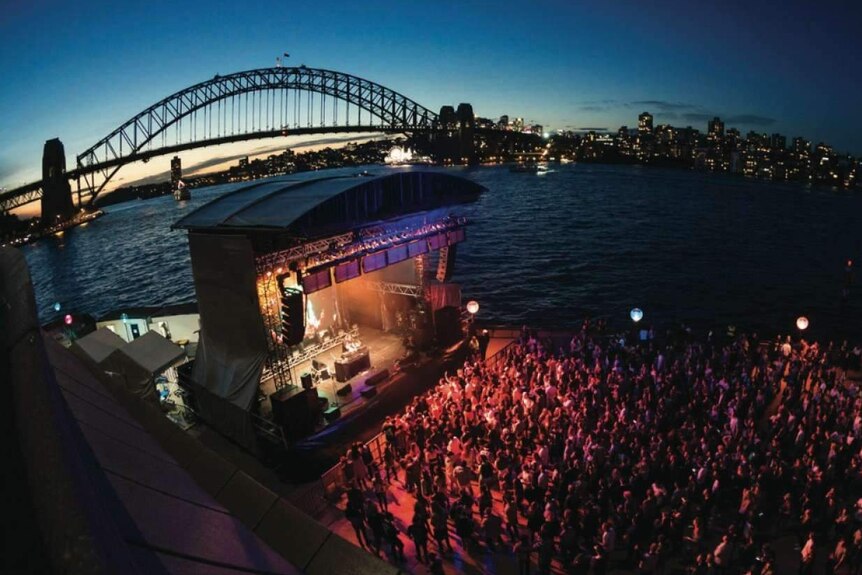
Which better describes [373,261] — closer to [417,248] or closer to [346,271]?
[346,271]

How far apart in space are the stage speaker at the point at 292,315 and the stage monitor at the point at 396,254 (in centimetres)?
437

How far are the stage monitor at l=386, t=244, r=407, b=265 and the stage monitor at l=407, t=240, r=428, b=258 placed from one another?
0.24 metres

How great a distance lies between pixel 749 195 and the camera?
10731 cm

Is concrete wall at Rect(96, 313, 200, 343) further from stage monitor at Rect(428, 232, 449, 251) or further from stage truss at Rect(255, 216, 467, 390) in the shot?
stage monitor at Rect(428, 232, 449, 251)

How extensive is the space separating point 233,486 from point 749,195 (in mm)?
128142

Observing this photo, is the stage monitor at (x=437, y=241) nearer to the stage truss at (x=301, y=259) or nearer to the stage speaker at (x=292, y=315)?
the stage truss at (x=301, y=259)

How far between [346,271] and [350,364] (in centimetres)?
353

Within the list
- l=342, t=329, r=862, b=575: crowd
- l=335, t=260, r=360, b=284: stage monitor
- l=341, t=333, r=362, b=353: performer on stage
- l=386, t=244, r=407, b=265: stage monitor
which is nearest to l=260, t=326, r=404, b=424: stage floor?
l=341, t=333, r=362, b=353: performer on stage

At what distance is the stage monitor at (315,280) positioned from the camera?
50.3 feet

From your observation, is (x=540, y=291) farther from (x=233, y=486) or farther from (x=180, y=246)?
(x=180, y=246)

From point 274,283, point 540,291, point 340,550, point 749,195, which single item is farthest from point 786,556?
point 749,195

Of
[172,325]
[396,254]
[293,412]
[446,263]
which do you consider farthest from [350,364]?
[172,325]

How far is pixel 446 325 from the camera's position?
20141 millimetres

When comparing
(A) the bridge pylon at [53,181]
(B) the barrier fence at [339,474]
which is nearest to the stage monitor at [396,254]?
(B) the barrier fence at [339,474]
